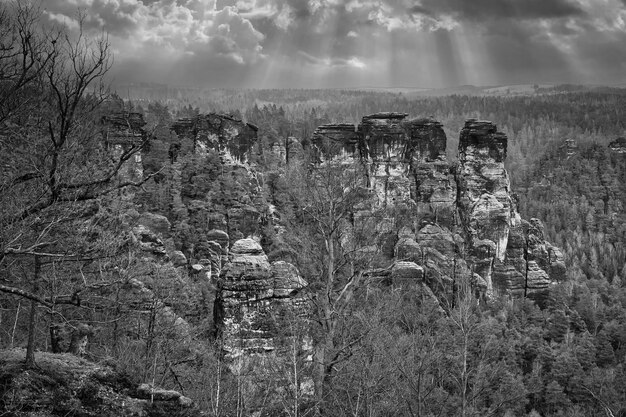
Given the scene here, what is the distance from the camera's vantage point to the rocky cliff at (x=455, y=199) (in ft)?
190

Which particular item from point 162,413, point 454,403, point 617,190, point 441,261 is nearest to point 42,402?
point 162,413

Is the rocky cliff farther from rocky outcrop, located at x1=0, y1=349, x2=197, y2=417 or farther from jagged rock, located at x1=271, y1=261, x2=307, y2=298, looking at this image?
rocky outcrop, located at x1=0, y1=349, x2=197, y2=417

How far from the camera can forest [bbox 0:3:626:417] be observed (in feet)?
30.7

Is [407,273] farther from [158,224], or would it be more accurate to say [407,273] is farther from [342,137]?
[342,137]

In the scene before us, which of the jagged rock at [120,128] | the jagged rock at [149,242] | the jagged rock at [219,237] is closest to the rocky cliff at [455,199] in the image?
the jagged rock at [219,237]

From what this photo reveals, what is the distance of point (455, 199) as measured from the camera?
212 feet

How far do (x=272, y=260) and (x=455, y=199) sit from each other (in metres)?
32.0

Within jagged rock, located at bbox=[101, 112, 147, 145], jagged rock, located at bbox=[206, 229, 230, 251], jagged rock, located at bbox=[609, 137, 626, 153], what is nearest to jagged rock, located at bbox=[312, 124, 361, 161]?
jagged rock, located at bbox=[101, 112, 147, 145]

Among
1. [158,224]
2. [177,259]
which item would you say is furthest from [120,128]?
[177,259]

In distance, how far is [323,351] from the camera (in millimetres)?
11320

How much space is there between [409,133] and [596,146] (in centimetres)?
6144

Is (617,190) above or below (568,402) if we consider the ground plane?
above

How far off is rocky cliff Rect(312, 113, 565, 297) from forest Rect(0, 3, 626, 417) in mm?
3202

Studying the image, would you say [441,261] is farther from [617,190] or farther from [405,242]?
[617,190]
